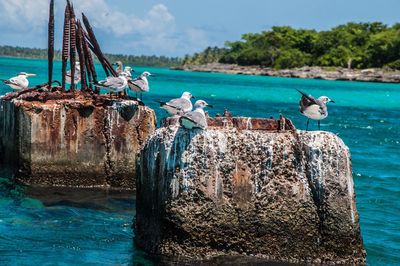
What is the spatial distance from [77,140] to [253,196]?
592 centimetres

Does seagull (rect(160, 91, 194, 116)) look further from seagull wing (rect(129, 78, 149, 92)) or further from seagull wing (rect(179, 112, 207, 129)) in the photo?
seagull wing (rect(129, 78, 149, 92))

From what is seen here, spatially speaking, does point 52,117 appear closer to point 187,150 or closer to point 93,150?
point 93,150

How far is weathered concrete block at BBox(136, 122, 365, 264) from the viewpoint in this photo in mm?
10625

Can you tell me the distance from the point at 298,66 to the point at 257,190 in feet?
495

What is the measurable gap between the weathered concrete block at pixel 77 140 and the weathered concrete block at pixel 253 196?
497 centimetres

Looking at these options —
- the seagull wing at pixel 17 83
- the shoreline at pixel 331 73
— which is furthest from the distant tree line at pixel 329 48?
the seagull wing at pixel 17 83

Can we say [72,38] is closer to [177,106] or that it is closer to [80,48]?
[80,48]

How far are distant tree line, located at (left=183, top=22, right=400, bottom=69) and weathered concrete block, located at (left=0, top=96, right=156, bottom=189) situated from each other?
414 feet

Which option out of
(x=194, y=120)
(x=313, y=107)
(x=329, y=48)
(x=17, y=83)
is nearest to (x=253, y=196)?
(x=194, y=120)

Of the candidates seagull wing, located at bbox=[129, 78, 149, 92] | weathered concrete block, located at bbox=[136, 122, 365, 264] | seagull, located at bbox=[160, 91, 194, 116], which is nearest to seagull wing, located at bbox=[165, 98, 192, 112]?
seagull, located at bbox=[160, 91, 194, 116]

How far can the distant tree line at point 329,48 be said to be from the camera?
144 meters

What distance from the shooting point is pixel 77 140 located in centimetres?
1570

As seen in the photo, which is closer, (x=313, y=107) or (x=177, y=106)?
(x=177, y=106)

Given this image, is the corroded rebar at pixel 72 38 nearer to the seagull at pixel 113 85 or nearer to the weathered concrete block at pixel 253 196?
the seagull at pixel 113 85
